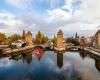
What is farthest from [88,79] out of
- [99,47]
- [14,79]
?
[99,47]

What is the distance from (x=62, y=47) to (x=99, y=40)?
35430mm

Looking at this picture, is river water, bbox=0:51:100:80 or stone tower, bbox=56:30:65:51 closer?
river water, bbox=0:51:100:80

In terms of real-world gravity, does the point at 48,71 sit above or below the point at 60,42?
below

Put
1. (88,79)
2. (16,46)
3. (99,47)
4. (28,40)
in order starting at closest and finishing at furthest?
(88,79) → (99,47) → (16,46) → (28,40)

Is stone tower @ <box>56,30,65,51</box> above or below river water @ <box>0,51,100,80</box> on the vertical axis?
above

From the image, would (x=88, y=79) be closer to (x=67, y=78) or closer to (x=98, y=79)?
(x=98, y=79)

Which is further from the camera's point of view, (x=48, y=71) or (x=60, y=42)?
(x=60, y=42)

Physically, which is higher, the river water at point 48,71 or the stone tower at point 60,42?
the stone tower at point 60,42

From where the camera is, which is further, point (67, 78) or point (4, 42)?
point (4, 42)

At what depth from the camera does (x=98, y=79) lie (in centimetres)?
4169

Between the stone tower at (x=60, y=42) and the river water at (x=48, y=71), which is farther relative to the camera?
the stone tower at (x=60, y=42)

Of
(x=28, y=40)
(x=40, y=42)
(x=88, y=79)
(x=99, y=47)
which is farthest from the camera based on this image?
(x=40, y=42)

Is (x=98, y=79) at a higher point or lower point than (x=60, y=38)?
lower

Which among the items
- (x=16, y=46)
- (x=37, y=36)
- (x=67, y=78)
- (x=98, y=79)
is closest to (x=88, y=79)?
(x=98, y=79)
